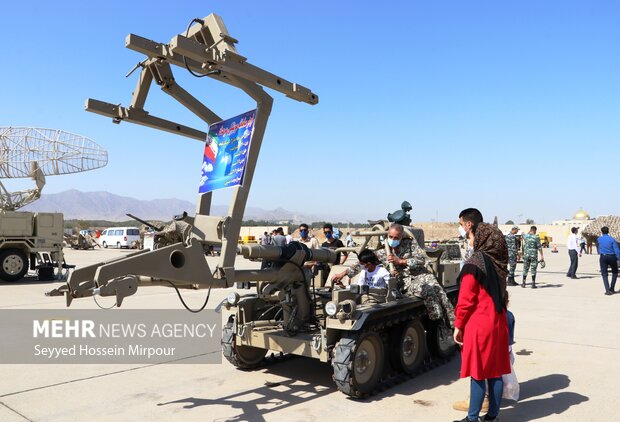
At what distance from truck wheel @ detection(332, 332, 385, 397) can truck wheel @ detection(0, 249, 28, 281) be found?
14790mm

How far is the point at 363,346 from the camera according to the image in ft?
19.6

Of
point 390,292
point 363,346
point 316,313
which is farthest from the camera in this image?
point 316,313

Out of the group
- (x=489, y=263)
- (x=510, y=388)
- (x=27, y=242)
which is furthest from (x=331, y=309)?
(x=27, y=242)

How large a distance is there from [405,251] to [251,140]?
302 cm

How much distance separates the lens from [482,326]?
4754mm

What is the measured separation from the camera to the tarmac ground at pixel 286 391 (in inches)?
212

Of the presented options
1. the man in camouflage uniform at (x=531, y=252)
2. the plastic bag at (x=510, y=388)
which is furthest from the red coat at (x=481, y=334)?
the man in camouflage uniform at (x=531, y=252)

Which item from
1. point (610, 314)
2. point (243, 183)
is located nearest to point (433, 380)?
point (243, 183)

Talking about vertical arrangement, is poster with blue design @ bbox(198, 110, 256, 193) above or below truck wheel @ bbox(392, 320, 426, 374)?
above

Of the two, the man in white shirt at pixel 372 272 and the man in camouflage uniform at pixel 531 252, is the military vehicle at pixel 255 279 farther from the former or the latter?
the man in camouflage uniform at pixel 531 252

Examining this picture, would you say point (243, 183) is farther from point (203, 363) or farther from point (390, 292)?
point (203, 363)

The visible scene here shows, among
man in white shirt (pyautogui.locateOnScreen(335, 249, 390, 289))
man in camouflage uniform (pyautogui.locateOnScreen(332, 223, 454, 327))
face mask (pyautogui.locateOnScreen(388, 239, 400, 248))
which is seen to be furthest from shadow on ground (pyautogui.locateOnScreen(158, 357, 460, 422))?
face mask (pyautogui.locateOnScreen(388, 239, 400, 248))

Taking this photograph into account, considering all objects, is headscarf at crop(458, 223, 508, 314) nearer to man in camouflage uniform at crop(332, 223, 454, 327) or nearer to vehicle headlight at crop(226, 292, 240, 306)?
man in camouflage uniform at crop(332, 223, 454, 327)

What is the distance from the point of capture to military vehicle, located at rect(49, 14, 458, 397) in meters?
4.71
